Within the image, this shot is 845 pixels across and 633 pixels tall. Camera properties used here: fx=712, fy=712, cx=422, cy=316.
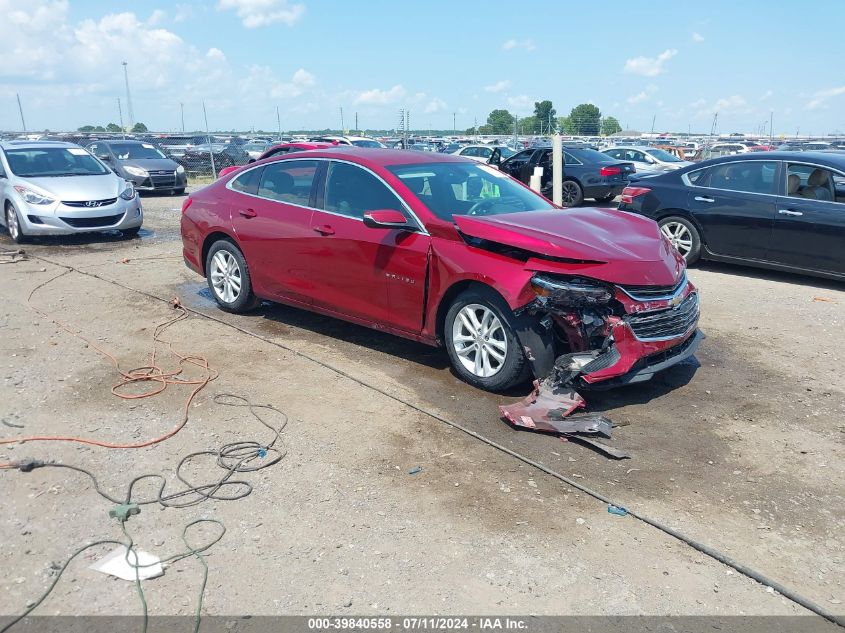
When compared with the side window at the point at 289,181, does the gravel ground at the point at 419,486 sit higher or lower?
lower

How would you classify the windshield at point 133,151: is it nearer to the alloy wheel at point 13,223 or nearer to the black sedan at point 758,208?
the alloy wheel at point 13,223

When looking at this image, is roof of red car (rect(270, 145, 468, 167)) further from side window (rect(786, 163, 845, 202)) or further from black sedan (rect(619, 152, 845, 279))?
side window (rect(786, 163, 845, 202))

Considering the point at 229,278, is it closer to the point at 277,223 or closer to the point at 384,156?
the point at 277,223

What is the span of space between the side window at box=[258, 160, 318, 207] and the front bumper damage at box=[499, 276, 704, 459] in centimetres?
264

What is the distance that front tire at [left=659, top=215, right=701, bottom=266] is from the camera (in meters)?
9.66

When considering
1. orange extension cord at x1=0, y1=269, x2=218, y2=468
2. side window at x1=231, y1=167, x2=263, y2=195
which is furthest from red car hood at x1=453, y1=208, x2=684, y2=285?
side window at x1=231, y1=167, x2=263, y2=195

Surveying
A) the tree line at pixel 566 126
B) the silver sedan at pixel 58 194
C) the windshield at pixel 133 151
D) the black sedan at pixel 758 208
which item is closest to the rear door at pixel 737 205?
the black sedan at pixel 758 208

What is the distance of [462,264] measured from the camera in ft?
17.1

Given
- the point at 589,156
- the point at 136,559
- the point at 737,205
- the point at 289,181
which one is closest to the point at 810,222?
the point at 737,205

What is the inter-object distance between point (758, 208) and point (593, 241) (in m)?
5.04

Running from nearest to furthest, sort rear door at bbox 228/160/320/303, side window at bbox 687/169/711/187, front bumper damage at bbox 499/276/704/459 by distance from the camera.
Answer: front bumper damage at bbox 499/276/704/459
rear door at bbox 228/160/320/303
side window at bbox 687/169/711/187

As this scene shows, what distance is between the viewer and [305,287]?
21.3ft

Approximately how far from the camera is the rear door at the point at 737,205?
8.93m

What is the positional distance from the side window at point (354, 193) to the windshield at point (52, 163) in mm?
7825
